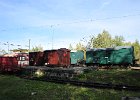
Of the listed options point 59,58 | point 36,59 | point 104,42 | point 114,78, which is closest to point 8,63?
point 59,58

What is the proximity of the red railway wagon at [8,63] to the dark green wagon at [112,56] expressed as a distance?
14649 millimetres

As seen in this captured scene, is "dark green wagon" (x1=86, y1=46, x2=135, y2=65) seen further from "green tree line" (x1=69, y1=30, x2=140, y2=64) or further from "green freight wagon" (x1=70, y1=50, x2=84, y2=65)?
"green tree line" (x1=69, y1=30, x2=140, y2=64)

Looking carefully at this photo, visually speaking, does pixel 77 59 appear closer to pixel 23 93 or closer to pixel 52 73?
pixel 52 73

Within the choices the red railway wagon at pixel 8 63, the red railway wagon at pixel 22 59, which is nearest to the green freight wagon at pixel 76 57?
the red railway wagon at pixel 22 59

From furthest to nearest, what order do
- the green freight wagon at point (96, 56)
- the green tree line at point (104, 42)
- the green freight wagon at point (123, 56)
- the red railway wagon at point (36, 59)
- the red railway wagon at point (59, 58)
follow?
the green tree line at point (104, 42)
the green freight wagon at point (96, 56)
the red railway wagon at point (36, 59)
the green freight wagon at point (123, 56)
the red railway wagon at point (59, 58)

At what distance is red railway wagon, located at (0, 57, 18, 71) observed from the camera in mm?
31609

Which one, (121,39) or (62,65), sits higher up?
(121,39)

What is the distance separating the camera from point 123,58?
3750cm

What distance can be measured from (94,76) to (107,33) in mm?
98775

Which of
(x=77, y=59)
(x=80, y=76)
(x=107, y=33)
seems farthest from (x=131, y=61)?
(x=107, y=33)

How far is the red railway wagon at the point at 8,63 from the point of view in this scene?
31609 millimetres

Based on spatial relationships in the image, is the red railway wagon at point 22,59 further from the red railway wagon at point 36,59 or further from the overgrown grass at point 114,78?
the overgrown grass at point 114,78

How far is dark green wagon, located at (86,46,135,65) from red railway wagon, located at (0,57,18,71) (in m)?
14.6

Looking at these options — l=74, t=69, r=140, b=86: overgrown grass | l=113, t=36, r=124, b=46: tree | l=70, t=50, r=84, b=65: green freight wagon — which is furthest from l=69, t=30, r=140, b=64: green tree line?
l=74, t=69, r=140, b=86: overgrown grass
